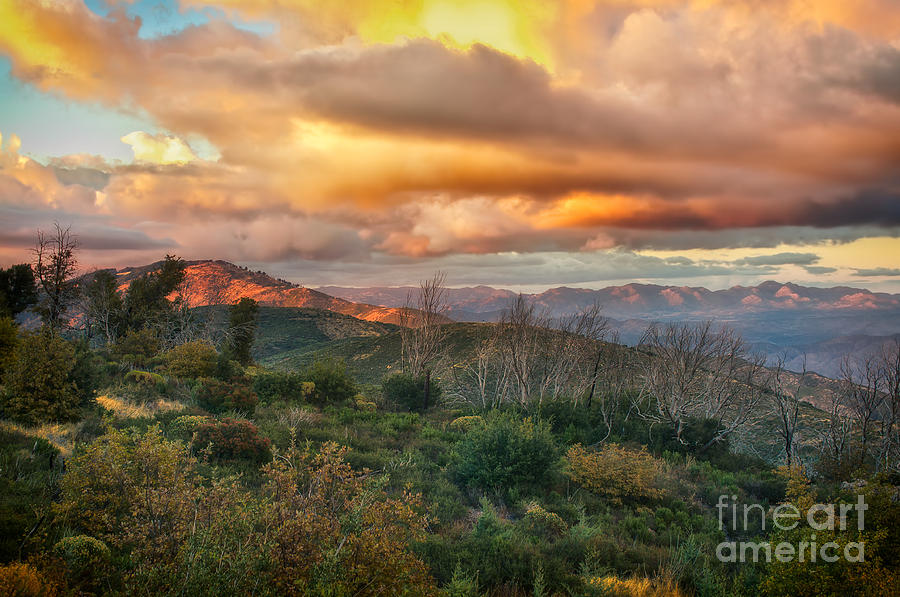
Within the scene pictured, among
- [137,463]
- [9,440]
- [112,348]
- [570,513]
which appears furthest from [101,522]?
[112,348]

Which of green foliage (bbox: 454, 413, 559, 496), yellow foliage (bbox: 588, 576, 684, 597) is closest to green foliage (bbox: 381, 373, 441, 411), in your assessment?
green foliage (bbox: 454, 413, 559, 496)

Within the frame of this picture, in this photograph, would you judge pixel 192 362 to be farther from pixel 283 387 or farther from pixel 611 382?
pixel 611 382

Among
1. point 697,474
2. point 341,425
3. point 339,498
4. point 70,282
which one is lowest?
point 697,474

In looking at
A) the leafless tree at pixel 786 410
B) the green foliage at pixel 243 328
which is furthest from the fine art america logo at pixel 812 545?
the green foliage at pixel 243 328

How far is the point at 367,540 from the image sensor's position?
4402mm

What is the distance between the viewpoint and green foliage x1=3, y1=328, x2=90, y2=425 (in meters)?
10.9

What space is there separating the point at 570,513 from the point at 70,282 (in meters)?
45.3

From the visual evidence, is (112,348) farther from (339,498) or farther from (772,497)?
(772,497)

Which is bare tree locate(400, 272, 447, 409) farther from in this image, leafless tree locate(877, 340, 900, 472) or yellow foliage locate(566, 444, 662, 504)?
leafless tree locate(877, 340, 900, 472)

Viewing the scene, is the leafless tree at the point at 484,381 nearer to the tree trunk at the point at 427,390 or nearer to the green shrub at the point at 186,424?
the tree trunk at the point at 427,390

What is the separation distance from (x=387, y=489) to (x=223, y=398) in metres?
10.4

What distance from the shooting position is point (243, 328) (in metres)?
41.2

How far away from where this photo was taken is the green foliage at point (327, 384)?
77.3 ft

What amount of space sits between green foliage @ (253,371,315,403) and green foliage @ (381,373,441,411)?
595 centimetres
